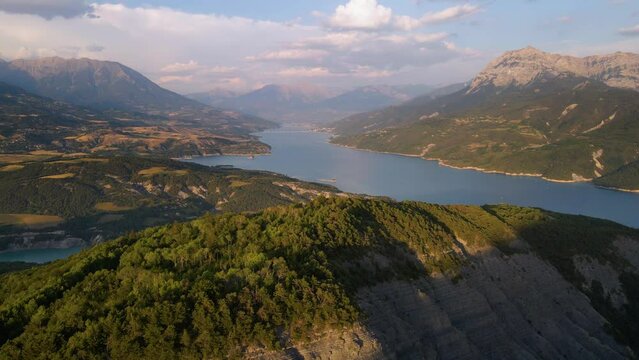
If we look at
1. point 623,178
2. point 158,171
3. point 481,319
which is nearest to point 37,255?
point 158,171

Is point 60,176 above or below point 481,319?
below

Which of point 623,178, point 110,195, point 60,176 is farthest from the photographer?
point 623,178

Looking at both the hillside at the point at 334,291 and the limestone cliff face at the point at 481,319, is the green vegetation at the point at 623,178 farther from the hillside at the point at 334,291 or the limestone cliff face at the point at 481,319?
the limestone cliff face at the point at 481,319

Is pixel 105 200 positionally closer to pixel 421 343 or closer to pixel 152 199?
pixel 152 199

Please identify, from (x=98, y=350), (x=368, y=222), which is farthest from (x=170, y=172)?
(x=98, y=350)

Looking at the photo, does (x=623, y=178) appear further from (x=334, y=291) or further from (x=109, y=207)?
(x=334, y=291)

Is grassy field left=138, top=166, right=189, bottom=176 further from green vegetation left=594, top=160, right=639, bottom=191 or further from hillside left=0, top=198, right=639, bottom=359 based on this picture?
green vegetation left=594, top=160, right=639, bottom=191

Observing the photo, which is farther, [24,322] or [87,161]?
[87,161]
